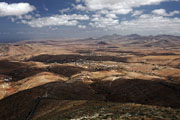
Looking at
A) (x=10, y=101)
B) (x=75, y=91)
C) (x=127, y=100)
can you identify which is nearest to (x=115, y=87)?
(x=127, y=100)

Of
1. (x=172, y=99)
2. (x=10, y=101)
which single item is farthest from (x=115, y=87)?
(x=10, y=101)

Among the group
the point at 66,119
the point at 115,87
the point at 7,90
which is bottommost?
the point at 7,90

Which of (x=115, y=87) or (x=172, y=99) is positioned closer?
(x=172, y=99)

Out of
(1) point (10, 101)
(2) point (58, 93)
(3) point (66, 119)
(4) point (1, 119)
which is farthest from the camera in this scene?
(2) point (58, 93)

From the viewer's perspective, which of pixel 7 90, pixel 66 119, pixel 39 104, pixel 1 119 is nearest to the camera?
pixel 66 119

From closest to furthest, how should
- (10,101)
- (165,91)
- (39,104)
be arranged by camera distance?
(39,104) → (10,101) → (165,91)

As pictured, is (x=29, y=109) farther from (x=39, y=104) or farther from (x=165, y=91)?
(x=165, y=91)

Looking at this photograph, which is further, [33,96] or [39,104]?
[33,96]

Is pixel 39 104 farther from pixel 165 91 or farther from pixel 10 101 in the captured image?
pixel 165 91

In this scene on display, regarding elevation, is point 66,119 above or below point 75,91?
above
